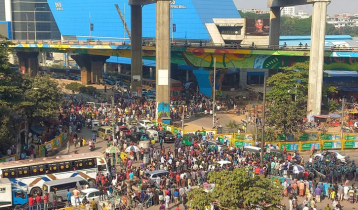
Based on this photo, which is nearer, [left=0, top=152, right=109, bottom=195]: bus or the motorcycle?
[left=0, top=152, right=109, bottom=195]: bus

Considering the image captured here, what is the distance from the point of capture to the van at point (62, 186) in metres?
26.7

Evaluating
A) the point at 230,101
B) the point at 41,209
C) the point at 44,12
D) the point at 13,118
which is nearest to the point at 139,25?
the point at 230,101

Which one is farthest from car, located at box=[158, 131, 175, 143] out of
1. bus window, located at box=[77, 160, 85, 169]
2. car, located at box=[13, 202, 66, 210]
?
car, located at box=[13, 202, 66, 210]

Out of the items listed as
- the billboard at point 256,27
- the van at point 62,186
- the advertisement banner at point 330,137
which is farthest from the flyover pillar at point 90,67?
the van at point 62,186

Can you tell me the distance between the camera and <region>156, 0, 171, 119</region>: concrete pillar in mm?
50469

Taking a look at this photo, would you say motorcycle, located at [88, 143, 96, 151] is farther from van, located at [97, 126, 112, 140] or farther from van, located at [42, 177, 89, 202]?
van, located at [42, 177, 89, 202]

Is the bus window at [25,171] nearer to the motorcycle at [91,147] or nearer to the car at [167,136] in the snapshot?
the motorcycle at [91,147]

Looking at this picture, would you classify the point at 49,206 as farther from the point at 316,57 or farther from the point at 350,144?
the point at 316,57

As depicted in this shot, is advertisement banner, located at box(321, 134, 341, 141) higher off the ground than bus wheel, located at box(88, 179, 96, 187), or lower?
higher

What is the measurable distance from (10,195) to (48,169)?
136 inches

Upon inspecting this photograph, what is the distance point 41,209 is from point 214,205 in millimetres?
11910

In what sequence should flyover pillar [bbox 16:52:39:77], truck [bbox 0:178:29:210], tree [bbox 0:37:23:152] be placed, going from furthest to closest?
flyover pillar [bbox 16:52:39:77] → tree [bbox 0:37:23:152] → truck [bbox 0:178:29:210]

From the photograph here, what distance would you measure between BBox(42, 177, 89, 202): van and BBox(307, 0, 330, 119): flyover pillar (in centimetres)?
2943

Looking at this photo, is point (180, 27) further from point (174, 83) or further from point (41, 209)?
point (41, 209)
